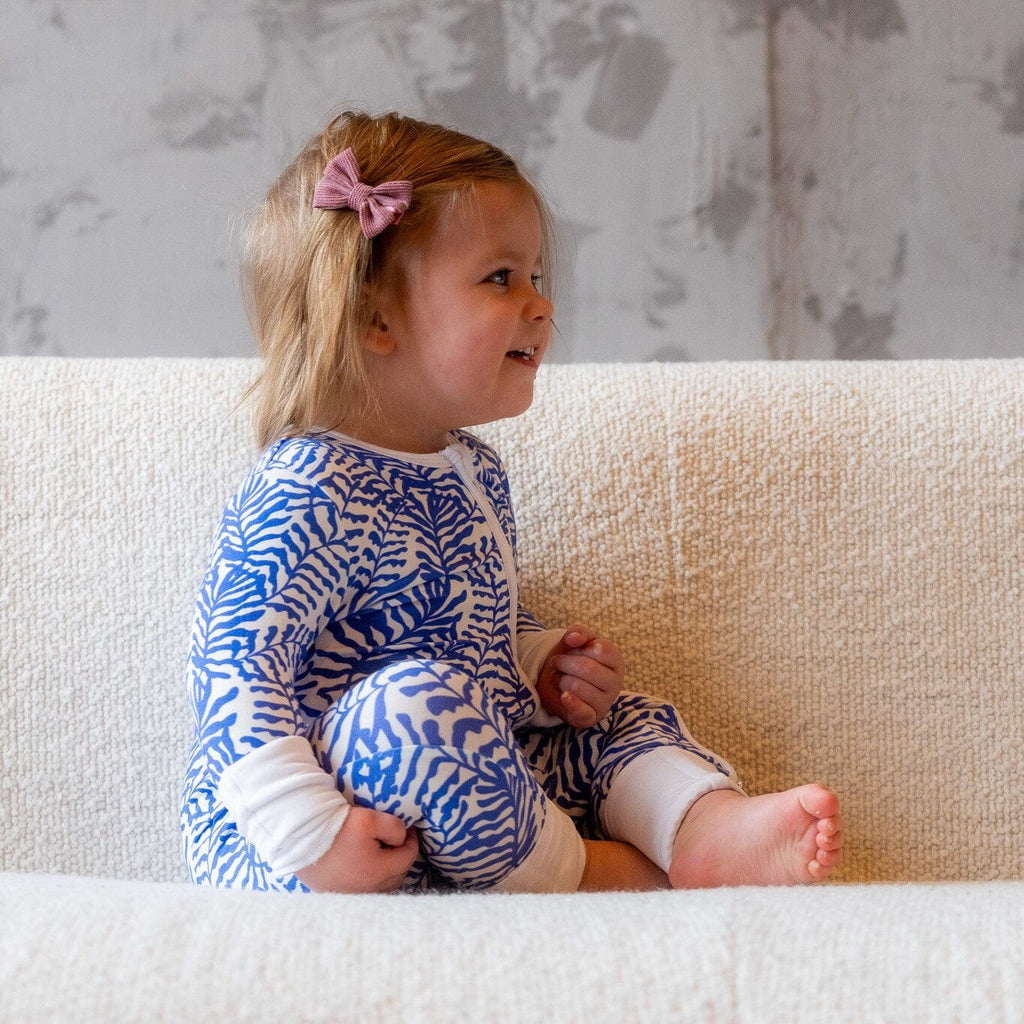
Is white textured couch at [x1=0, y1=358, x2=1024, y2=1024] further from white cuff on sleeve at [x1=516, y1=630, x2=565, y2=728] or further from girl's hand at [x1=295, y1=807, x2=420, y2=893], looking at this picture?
girl's hand at [x1=295, y1=807, x2=420, y2=893]

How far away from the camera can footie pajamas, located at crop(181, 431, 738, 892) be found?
0.68 m

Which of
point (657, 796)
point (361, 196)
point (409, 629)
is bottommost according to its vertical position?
point (657, 796)

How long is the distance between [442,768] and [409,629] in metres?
0.18

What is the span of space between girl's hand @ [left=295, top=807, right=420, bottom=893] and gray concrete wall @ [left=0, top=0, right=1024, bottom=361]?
782mm

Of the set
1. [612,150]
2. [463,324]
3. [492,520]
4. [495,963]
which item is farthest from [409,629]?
[612,150]

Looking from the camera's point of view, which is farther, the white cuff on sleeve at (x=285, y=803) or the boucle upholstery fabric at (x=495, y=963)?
the white cuff on sleeve at (x=285, y=803)

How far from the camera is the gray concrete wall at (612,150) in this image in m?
1.27

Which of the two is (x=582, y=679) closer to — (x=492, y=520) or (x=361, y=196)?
(x=492, y=520)

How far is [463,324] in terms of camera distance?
838 mm

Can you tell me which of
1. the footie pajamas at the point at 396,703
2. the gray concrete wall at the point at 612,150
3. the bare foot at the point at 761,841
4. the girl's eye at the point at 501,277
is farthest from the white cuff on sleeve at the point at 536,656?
the gray concrete wall at the point at 612,150

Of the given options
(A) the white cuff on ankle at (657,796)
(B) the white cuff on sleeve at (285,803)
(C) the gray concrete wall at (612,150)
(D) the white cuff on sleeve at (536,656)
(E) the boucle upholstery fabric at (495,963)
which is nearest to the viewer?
(E) the boucle upholstery fabric at (495,963)

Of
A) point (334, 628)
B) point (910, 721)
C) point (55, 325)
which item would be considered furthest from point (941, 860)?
point (55, 325)

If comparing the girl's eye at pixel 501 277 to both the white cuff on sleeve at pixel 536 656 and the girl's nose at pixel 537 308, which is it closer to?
the girl's nose at pixel 537 308

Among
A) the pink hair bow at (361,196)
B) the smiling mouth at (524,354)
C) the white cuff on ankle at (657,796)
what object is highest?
the pink hair bow at (361,196)
